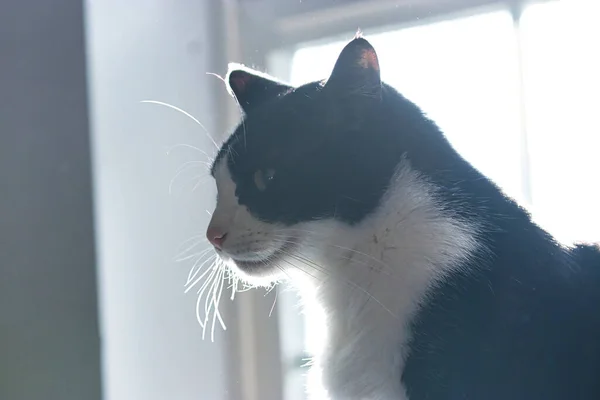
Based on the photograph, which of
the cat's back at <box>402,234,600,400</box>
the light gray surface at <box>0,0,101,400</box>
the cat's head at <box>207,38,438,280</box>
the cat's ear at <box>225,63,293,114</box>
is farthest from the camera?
the light gray surface at <box>0,0,101,400</box>

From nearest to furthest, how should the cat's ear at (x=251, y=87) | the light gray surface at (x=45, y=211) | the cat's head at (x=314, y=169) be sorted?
the cat's head at (x=314, y=169)
the cat's ear at (x=251, y=87)
the light gray surface at (x=45, y=211)

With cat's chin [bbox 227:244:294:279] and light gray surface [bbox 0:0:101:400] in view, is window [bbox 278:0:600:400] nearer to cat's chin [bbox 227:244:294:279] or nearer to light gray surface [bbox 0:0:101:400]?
cat's chin [bbox 227:244:294:279]

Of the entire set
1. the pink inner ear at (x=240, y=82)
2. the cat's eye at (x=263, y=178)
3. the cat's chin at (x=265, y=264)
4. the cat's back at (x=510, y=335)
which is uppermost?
the pink inner ear at (x=240, y=82)

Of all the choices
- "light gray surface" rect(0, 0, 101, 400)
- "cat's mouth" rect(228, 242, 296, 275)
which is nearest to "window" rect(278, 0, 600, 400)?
"cat's mouth" rect(228, 242, 296, 275)

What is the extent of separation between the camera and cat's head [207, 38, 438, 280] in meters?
0.74

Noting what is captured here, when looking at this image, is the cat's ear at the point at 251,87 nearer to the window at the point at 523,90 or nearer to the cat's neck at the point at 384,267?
the window at the point at 523,90

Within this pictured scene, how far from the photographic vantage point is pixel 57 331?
107 centimetres

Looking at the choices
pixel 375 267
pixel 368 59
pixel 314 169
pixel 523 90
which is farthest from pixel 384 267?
pixel 523 90

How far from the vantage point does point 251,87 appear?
35.8 inches

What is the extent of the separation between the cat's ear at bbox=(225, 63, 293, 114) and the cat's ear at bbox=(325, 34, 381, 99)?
0.51 feet

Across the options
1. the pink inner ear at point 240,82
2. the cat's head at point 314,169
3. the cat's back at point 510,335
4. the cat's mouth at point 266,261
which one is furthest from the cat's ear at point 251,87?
the cat's back at point 510,335

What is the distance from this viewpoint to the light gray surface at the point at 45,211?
3.49 ft

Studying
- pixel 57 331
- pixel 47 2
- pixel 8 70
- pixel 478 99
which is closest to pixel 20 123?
pixel 8 70

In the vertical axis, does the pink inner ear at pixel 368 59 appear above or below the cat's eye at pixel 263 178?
above
